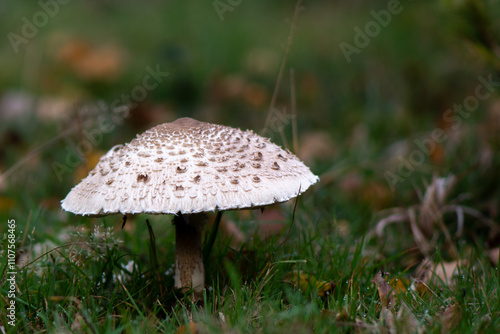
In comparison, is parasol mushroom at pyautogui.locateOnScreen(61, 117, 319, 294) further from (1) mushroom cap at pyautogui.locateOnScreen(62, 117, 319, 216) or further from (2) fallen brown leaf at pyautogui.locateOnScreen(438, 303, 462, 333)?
(2) fallen brown leaf at pyautogui.locateOnScreen(438, 303, 462, 333)

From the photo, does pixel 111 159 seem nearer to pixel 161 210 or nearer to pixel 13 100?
pixel 161 210

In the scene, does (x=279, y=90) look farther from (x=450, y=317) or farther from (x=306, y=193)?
(x=450, y=317)

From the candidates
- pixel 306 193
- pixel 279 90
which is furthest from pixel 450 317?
pixel 279 90

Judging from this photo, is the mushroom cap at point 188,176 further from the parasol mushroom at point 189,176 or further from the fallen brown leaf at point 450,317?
the fallen brown leaf at point 450,317

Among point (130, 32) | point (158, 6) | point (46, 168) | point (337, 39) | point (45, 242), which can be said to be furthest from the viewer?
point (158, 6)

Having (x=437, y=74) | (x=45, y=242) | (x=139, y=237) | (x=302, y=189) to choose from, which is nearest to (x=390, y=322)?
(x=302, y=189)

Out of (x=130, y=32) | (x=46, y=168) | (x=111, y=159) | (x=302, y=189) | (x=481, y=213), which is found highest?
(x=130, y=32)
